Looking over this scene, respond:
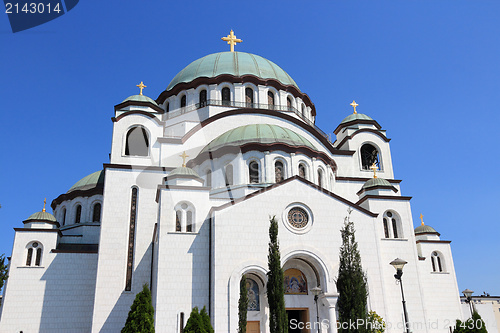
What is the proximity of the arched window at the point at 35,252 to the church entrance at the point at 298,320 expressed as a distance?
1179cm

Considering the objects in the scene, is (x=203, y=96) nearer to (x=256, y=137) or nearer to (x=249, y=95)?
(x=249, y=95)

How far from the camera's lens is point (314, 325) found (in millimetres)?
16156

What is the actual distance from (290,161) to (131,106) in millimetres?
8965

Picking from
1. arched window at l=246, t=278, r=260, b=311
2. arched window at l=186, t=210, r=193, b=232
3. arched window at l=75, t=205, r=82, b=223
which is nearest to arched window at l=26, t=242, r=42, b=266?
arched window at l=75, t=205, r=82, b=223

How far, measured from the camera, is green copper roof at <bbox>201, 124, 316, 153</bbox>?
1995cm

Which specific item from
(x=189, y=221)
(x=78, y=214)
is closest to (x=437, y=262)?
(x=189, y=221)

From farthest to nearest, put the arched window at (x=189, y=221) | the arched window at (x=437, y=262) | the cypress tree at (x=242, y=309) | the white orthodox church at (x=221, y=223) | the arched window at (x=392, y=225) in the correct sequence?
1. the arched window at (x=437, y=262)
2. the arched window at (x=392, y=225)
3. the arched window at (x=189, y=221)
4. the white orthodox church at (x=221, y=223)
5. the cypress tree at (x=242, y=309)

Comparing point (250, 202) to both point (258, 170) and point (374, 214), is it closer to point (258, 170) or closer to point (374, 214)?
point (258, 170)

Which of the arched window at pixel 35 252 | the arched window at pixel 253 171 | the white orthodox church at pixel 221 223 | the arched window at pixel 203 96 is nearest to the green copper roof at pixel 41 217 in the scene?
the white orthodox church at pixel 221 223

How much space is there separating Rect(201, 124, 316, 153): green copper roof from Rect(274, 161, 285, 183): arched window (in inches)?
40.7

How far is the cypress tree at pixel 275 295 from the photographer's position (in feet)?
41.3

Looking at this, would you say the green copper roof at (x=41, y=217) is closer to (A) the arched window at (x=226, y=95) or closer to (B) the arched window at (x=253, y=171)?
(B) the arched window at (x=253, y=171)

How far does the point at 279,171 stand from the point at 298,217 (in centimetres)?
337

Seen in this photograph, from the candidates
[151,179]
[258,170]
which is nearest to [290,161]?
[258,170]
